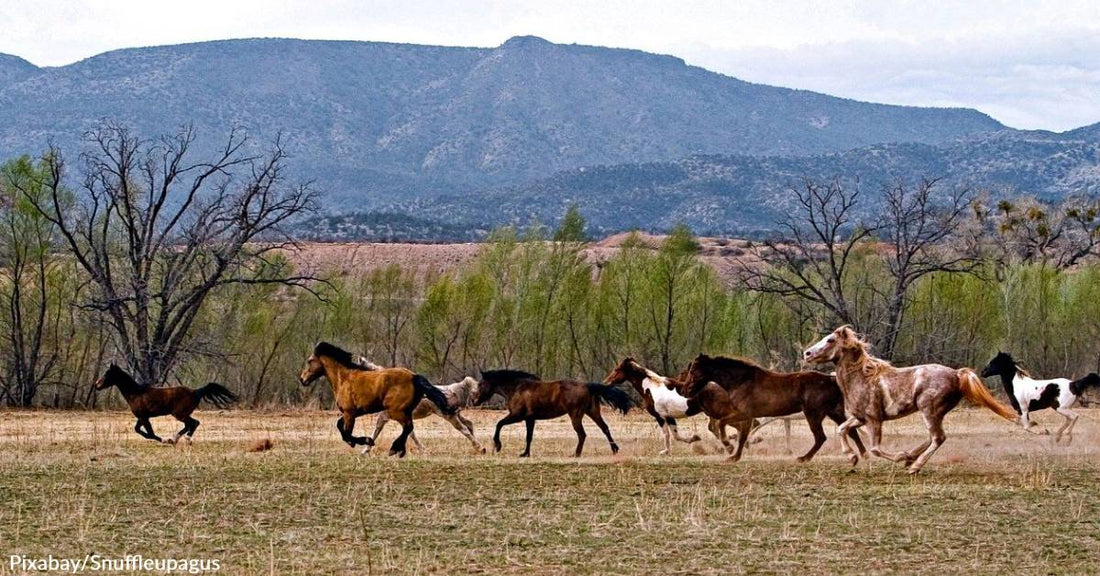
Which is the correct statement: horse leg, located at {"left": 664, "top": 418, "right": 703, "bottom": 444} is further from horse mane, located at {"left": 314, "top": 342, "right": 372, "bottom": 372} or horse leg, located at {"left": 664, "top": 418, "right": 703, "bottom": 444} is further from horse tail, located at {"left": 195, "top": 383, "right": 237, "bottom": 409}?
horse tail, located at {"left": 195, "top": 383, "right": 237, "bottom": 409}

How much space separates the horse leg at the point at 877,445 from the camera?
18.9m

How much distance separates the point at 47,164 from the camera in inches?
1640

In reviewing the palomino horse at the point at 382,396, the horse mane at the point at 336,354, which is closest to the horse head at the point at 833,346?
the palomino horse at the point at 382,396

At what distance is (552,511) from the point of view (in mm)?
14789

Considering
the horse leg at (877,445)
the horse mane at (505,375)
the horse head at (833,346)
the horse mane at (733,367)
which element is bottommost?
the horse leg at (877,445)

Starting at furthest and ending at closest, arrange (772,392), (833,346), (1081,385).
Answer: (1081,385), (772,392), (833,346)

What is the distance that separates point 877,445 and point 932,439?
82 centimetres

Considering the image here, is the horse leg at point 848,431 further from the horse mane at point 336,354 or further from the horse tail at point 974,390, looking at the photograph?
the horse mane at point 336,354

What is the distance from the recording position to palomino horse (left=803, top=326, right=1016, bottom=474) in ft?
62.4

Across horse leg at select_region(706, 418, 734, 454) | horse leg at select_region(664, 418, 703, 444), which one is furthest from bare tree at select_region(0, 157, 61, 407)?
horse leg at select_region(706, 418, 734, 454)

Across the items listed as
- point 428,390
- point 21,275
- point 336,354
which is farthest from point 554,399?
point 21,275

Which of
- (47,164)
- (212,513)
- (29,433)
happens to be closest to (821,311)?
(47,164)

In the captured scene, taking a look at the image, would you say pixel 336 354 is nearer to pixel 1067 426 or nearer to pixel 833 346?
pixel 833 346

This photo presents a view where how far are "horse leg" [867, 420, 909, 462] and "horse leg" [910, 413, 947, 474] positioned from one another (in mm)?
113
